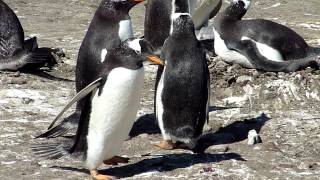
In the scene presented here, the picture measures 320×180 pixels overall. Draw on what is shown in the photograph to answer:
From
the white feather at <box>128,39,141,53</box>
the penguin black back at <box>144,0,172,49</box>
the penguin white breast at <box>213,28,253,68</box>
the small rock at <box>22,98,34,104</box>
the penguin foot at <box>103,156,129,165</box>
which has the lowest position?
the penguin foot at <box>103,156,129,165</box>

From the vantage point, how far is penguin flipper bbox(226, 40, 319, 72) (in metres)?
7.76

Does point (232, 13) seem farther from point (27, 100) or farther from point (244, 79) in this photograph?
point (27, 100)

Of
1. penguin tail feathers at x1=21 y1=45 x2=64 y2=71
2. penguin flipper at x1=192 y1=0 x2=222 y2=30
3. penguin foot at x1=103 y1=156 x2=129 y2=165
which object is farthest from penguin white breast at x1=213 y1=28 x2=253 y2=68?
penguin foot at x1=103 y1=156 x2=129 y2=165

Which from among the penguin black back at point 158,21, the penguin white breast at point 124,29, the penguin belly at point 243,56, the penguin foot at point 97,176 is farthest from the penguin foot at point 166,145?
the penguin black back at point 158,21

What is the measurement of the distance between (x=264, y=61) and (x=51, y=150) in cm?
310

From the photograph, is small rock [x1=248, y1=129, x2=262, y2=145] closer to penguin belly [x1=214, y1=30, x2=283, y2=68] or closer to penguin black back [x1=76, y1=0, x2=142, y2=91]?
penguin black back [x1=76, y1=0, x2=142, y2=91]

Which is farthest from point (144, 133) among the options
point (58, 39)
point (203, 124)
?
point (58, 39)

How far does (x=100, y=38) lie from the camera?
6504 mm

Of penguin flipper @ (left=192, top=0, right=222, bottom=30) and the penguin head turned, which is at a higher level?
the penguin head turned

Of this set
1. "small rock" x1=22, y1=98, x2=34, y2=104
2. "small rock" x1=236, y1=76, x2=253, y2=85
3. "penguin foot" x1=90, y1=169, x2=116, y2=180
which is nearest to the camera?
"penguin foot" x1=90, y1=169, x2=116, y2=180

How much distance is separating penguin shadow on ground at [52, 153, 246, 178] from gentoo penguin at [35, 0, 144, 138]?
2.90 ft

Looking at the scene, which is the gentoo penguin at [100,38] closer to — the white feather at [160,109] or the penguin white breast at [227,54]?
the white feather at [160,109]

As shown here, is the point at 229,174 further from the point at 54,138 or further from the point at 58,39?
the point at 58,39

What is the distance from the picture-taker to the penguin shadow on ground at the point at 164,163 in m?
5.51
